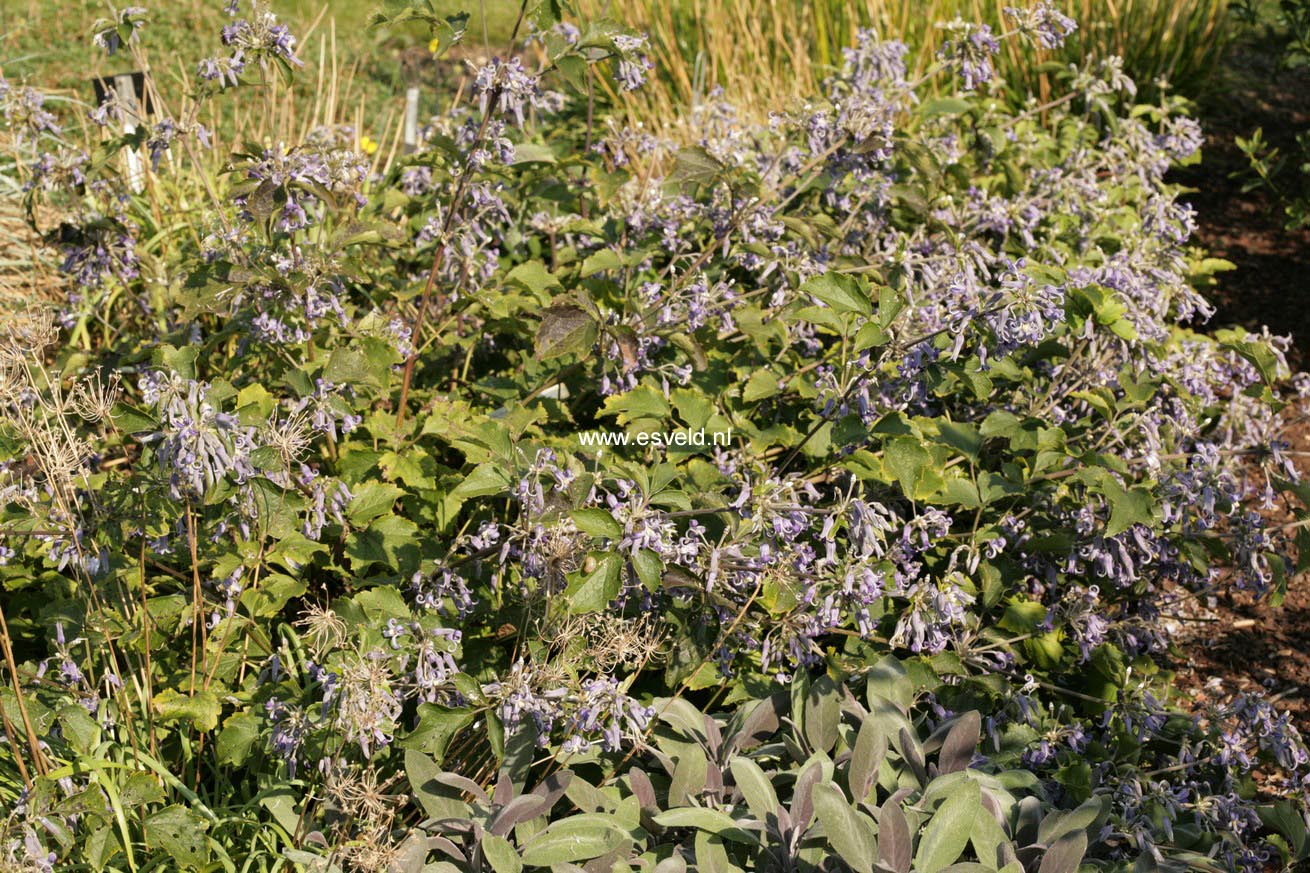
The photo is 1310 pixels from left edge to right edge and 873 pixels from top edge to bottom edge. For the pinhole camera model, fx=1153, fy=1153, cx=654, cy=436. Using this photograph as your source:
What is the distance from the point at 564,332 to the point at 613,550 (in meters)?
0.61

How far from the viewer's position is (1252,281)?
4.86 metres

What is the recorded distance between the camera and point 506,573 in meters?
2.66

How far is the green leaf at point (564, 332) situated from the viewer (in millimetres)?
2510

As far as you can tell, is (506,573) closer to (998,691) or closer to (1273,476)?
(998,691)

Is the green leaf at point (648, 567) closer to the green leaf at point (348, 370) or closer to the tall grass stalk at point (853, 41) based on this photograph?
the green leaf at point (348, 370)

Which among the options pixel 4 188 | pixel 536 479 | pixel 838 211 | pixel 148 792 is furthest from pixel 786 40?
pixel 148 792

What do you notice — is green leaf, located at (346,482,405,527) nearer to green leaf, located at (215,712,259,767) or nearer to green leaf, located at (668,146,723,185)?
green leaf, located at (215,712,259,767)

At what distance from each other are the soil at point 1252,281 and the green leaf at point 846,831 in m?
1.13

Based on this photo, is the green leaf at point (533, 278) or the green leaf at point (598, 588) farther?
the green leaf at point (533, 278)

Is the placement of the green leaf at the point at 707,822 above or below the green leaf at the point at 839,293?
below

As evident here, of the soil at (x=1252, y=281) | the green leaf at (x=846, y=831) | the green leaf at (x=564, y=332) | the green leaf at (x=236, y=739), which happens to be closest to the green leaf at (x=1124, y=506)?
the soil at (x=1252, y=281)

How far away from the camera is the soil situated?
315cm

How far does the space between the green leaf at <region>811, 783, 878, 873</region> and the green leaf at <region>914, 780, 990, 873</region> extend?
0.28 feet

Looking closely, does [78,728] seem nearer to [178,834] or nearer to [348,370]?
[178,834]
